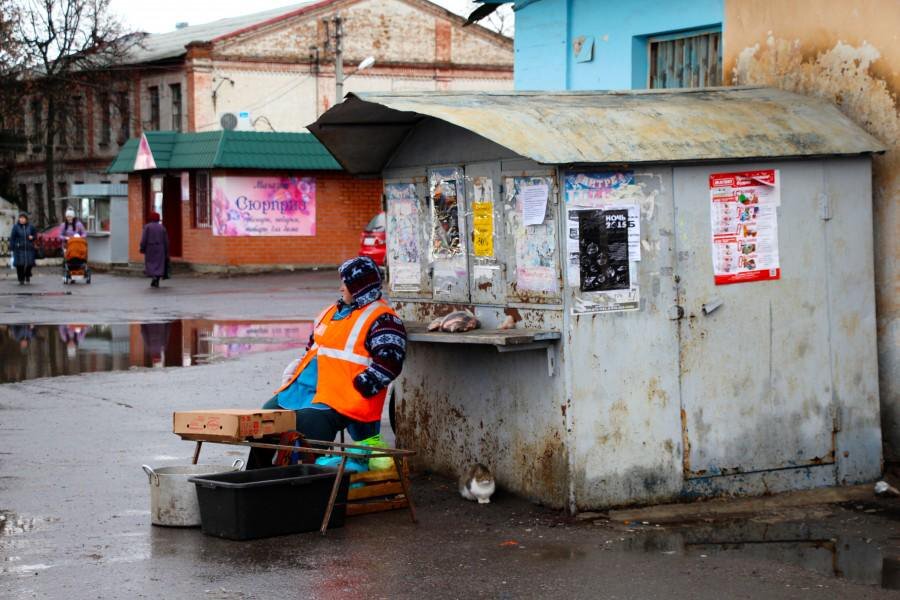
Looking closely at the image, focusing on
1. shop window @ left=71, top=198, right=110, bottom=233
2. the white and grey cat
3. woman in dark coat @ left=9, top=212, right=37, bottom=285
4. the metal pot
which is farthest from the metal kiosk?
shop window @ left=71, top=198, right=110, bottom=233

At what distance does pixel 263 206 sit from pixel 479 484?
2808cm

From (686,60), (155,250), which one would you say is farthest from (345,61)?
(686,60)

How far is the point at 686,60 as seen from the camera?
494 inches

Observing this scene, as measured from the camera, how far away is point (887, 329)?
8.50 meters

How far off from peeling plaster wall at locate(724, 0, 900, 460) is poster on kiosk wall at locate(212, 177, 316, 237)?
88.9 ft

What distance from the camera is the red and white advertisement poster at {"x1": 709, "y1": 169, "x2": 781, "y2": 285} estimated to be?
791 cm

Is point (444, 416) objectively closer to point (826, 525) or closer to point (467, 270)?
point (467, 270)

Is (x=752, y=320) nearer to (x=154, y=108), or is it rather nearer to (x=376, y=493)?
(x=376, y=493)

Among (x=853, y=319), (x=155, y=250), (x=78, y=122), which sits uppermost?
(x=78, y=122)

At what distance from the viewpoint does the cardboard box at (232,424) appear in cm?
728

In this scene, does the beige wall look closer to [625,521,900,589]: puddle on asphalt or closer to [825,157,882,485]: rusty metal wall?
[825,157,882,485]: rusty metal wall

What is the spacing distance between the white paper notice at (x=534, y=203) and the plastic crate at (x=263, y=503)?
1.73 m

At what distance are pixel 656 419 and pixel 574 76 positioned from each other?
706 cm

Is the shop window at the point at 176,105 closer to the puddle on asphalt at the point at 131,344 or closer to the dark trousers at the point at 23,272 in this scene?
the dark trousers at the point at 23,272
